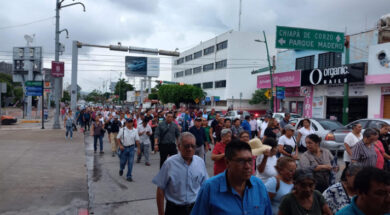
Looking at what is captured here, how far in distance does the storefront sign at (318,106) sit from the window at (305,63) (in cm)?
335

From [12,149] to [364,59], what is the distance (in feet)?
73.9

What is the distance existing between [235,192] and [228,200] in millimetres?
76

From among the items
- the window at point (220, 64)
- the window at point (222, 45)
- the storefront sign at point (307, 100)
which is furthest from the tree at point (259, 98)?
the storefront sign at point (307, 100)

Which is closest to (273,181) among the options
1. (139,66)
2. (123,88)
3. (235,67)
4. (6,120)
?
(6,120)

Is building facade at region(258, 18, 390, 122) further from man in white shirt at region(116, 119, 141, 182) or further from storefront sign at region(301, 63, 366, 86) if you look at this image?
man in white shirt at region(116, 119, 141, 182)

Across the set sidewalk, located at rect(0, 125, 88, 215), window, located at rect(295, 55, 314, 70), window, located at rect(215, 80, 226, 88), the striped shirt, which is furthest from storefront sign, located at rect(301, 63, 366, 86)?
window, located at rect(215, 80, 226, 88)

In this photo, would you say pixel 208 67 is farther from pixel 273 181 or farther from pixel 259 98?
pixel 273 181

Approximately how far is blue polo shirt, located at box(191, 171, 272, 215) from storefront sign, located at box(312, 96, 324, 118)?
A: 1007 inches

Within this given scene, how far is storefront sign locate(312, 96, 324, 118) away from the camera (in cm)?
Answer: 2612

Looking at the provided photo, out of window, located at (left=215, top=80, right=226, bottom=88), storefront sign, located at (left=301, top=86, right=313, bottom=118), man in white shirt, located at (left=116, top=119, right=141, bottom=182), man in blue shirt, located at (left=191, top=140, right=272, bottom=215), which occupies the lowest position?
man in white shirt, located at (left=116, top=119, right=141, bottom=182)

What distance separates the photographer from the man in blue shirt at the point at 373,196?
2.17 meters

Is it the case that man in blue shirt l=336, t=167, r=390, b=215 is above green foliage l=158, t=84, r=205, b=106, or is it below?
below

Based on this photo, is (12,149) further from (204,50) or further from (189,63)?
(189,63)

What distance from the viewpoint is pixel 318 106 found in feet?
87.1
